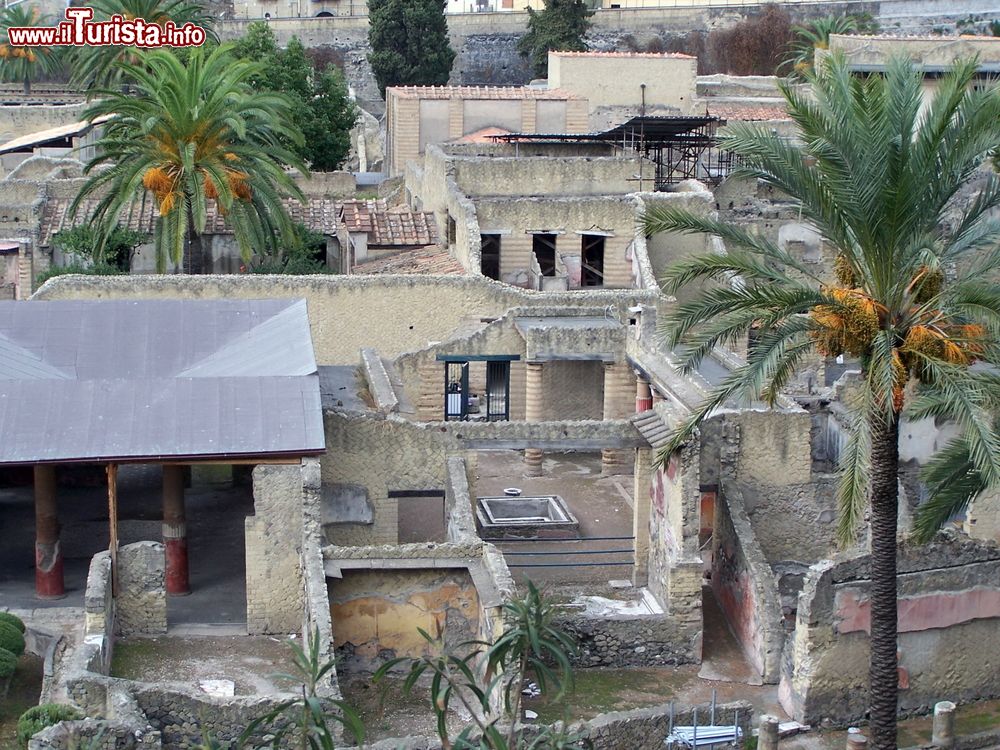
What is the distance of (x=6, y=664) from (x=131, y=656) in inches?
79.9

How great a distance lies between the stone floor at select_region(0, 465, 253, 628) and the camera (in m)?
24.7

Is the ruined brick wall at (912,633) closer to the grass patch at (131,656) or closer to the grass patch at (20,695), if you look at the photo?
the grass patch at (131,656)

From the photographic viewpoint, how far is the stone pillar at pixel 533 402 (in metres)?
32.6

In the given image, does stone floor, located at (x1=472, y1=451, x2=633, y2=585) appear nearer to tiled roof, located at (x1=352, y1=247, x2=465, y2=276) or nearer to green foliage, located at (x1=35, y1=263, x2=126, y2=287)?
tiled roof, located at (x1=352, y1=247, x2=465, y2=276)

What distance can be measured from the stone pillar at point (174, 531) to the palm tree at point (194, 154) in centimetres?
1070

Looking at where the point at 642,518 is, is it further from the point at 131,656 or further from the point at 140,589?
the point at 131,656

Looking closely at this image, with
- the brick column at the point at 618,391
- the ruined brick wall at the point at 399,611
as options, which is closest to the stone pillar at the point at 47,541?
the ruined brick wall at the point at 399,611

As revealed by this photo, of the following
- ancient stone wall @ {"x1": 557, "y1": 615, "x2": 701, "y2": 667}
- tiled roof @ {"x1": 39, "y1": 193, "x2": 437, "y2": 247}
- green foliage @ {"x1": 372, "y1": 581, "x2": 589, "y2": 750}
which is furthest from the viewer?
tiled roof @ {"x1": 39, "y1": 193, "x2": 437, "y2": 247}

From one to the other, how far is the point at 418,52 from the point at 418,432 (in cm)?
4142

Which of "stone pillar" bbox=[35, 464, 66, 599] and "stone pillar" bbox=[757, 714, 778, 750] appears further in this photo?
"stone pillar" bbox=[35, 464, 66, 599]

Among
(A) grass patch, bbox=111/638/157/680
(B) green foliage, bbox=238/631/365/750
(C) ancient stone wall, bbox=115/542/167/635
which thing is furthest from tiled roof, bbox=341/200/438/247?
(B) green foliage, bbox=238/631/365/750

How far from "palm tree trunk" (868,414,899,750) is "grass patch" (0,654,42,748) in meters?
10.0

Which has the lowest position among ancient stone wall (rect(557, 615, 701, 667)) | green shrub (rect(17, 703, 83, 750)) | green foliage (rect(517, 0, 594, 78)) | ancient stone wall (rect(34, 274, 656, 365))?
ancient stone wall (rect(557, 615, 701, 667))

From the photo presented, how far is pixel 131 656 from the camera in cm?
2256
